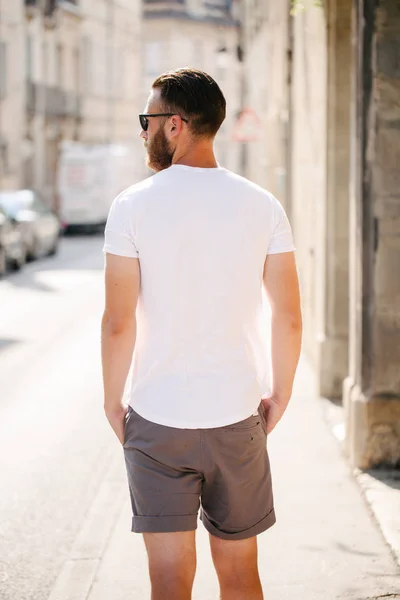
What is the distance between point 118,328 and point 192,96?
2.10 feet

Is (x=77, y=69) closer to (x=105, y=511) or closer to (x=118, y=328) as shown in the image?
(x=105, y=511)

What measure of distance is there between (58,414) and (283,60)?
616 cm

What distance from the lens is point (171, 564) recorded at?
2996 mm

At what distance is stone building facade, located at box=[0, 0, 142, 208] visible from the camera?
4256 centimetres

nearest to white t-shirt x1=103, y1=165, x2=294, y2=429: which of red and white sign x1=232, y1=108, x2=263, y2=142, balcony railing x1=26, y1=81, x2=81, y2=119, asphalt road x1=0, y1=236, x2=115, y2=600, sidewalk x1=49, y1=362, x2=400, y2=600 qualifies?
sidewalk x1=49, y1=362, x2=400, y2=600

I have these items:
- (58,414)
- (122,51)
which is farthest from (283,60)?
(122,51)

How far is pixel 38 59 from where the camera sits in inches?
1753

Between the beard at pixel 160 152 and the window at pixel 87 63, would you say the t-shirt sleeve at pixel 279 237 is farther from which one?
the window at pixel 87 63

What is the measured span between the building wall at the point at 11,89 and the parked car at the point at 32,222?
51.9 feet

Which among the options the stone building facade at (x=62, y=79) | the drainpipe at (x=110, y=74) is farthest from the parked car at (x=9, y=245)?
the drainpipe at (x=110, y=74)

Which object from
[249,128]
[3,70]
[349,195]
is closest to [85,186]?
[3,70]

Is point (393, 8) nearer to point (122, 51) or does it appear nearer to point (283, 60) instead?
point (283, 60)

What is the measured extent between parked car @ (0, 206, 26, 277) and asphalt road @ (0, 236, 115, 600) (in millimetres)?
4380

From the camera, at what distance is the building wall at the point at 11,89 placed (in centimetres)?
4188
